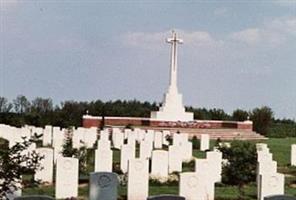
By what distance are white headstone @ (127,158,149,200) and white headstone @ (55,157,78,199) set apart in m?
1.18

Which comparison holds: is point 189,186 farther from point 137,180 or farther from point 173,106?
point 173,106

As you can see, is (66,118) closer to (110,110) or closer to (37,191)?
(110,110)

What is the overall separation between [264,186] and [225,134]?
3321 cm

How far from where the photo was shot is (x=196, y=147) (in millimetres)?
32062

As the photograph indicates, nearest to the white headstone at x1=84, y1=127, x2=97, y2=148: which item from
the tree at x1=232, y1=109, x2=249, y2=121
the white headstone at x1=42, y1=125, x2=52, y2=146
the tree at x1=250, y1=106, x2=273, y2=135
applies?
the white headstone at x1=42, y1=125, x2=52, y2=146

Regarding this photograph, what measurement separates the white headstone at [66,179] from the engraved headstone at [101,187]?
261 cm

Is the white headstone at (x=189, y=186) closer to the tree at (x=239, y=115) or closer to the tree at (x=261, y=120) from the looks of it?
the tree at (x=261, y=120)

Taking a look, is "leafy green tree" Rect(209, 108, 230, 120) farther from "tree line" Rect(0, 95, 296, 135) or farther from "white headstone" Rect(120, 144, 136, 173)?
"white headstone" Rect(120, 144, 136, 173)

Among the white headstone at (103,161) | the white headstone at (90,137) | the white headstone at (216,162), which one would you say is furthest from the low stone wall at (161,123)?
the white headstone at (103,161)

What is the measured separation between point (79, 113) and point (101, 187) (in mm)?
47247

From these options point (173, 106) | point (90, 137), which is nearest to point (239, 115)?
point (173, 106)

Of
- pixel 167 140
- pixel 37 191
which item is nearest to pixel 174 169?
pixel 37 191

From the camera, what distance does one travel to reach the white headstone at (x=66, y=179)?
519 inches

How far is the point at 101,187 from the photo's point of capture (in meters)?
10.6
